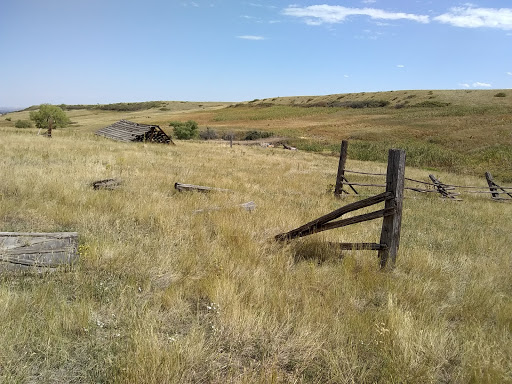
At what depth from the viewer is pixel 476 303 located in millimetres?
4012

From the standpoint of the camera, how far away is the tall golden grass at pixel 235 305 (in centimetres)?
267

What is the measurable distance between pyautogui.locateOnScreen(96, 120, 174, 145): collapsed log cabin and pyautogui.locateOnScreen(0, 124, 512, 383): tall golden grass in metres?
19.6

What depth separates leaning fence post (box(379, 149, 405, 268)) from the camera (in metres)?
4.80

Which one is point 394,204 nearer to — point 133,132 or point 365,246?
point 365,246

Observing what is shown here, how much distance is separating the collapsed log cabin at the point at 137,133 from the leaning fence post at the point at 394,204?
887 inches

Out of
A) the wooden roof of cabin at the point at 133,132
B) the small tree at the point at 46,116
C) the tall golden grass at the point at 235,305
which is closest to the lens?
the tall golden grass at the point at 235,305

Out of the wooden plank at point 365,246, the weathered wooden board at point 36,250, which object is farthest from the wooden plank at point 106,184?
the wooden plank at point 365,246

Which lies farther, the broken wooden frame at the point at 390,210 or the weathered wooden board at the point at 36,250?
the broken wooden frame at the point at 390,210

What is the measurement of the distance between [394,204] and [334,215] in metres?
0.81

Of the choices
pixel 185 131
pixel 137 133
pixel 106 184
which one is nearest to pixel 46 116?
pixel 185 131

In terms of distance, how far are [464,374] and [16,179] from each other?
29.0 ft

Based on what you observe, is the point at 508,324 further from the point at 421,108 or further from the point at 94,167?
the point at 421,108

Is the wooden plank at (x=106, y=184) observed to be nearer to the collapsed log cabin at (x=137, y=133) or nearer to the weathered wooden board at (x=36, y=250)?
the weathered wooden board at (x=36, y=250)

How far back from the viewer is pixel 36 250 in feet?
12.6
